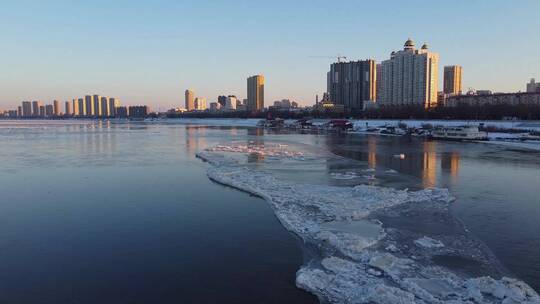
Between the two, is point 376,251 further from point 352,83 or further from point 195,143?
point 352,83

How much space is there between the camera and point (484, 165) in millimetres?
21656

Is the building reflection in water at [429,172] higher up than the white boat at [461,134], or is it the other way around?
the white boat at [461,134]

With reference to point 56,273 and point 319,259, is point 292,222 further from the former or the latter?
point 56,273

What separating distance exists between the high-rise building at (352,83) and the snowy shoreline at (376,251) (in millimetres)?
146461

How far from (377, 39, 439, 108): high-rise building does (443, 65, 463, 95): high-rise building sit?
6237 centimetres

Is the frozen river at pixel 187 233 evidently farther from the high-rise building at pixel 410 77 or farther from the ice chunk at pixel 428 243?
the high-rise building at pixel 410 77

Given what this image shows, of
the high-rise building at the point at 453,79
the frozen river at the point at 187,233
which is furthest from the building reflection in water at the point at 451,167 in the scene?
the high-rise building at the point at 453,79

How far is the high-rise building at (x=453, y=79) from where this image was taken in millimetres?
188500

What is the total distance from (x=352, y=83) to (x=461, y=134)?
121880 millimetres

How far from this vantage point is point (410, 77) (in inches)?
5005

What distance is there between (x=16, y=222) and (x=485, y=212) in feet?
36.3

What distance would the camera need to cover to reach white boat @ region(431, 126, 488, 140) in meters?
45.9

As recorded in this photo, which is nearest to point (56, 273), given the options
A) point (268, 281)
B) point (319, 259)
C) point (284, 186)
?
point (268, 281)

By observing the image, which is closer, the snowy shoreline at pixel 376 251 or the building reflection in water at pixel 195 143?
the snowy shoreline at pixel 376 251
